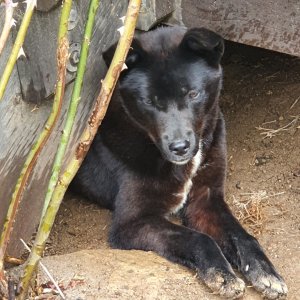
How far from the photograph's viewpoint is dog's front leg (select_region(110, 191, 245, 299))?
298 centimetres

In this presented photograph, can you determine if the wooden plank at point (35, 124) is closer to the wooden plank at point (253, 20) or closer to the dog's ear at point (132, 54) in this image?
the dog's ear at point (132, 54)

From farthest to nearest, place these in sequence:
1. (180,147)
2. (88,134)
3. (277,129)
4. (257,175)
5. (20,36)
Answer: (277,129)
(257,175)
(180,147)
(88,134)
(20,36)

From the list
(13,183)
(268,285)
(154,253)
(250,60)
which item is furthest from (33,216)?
(250,60)

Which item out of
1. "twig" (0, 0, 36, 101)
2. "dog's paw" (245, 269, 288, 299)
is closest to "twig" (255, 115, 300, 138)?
"dog's paw" (245, 269, 288, 299)

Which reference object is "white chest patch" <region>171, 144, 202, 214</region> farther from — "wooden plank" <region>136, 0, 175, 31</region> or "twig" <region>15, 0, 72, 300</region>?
"twig" <region>15, 0, 72, 300</region>

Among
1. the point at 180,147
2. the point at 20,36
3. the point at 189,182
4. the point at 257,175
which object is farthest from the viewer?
the point at 257,175

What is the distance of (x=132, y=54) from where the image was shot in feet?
10.5

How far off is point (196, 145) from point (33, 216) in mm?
809

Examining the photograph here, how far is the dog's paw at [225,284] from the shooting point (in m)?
2.96

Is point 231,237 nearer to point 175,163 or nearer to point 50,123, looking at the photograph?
point 175,163

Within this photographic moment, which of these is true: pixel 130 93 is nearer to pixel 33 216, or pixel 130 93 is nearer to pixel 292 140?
pixel 33 216

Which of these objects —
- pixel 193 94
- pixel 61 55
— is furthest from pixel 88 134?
pixel 193 94

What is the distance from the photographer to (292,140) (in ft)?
13.6

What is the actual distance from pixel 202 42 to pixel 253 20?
0.54 meters
